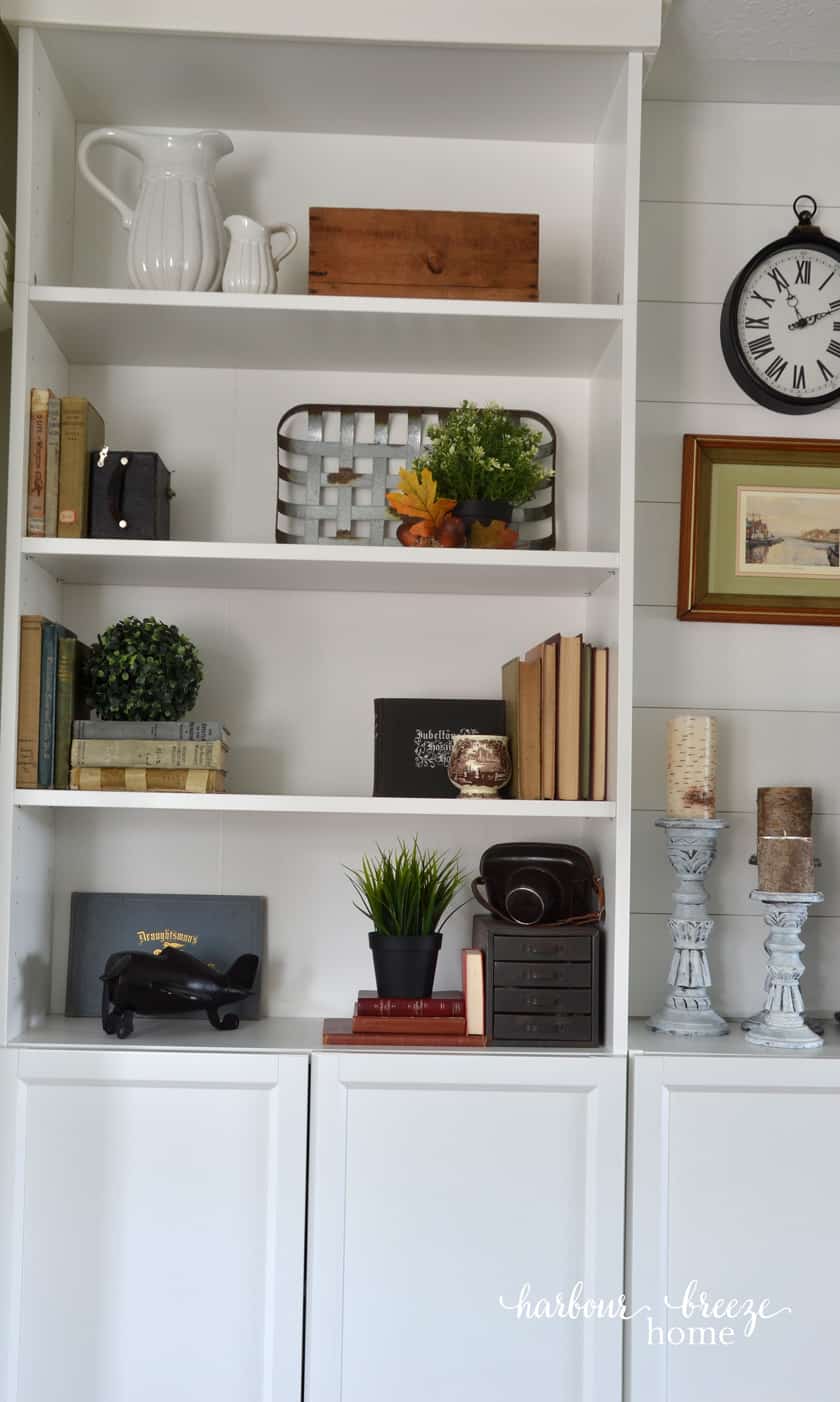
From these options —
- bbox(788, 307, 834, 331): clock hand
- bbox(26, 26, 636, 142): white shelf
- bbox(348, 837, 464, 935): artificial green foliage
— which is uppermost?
bbox(26, 26, 636, 142): white shelf

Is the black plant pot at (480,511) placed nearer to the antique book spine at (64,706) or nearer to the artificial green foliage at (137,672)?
the artificial green foliage at (137,672)

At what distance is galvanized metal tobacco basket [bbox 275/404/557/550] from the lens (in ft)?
7.16

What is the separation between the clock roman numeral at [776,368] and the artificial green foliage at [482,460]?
1.65ft

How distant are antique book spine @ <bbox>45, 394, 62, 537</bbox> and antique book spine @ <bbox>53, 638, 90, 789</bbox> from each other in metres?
0.18

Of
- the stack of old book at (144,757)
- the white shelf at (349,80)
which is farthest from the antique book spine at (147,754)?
the white shelf at (349,80)

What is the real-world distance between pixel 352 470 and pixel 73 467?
45 cm

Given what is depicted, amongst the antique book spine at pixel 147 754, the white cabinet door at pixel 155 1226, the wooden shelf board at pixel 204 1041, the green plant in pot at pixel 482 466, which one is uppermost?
the green plant in pot at pixel 482 466

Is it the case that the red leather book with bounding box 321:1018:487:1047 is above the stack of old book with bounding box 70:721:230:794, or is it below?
below

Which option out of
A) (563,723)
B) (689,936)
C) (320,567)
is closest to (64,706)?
(320,567)

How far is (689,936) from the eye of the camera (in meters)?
2.05

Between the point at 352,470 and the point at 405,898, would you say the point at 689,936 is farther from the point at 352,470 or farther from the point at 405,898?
the point at 352,470

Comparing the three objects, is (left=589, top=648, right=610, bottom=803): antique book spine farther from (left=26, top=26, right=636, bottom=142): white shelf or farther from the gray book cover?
(left=26, top=26, right=636, bottom=142): white shelf

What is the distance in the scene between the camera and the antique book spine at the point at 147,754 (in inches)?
77.4

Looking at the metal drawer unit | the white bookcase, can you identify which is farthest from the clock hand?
the metal drawer unit
